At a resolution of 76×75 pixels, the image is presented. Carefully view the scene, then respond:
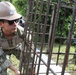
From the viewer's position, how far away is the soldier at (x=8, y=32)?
2.92 m

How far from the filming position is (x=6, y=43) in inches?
125

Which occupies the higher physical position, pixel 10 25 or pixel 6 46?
pixel 10 25

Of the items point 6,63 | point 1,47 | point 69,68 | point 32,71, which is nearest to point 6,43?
point 1,47

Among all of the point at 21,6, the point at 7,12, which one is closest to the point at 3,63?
the point at 7,12

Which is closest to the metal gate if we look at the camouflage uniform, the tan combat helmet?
the camouflage uniform

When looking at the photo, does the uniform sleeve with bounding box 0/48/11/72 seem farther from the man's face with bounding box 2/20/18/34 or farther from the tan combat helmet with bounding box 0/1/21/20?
the tan combat helmet with bounding box 0/1/21/20

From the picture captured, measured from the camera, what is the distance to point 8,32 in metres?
3.00

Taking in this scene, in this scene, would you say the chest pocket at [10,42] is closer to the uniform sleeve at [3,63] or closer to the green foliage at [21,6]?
the uniform sleeve at [3,63]

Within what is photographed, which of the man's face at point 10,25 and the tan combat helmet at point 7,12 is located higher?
the tan combat helmet at point 7,12

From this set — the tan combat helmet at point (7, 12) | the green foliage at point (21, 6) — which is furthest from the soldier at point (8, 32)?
the green foliage at point (21, 6)

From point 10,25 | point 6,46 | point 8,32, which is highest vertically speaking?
point 10,25

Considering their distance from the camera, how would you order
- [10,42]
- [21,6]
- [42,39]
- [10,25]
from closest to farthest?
[42,39], [10,25], [10,42], [21,6]

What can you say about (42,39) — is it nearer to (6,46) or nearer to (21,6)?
(6,46)

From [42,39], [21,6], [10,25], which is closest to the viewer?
[42,39]
